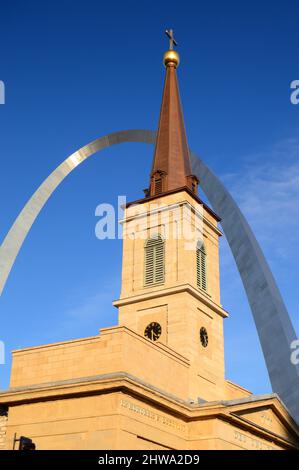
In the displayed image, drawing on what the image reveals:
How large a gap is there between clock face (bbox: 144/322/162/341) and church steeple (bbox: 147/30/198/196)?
8.13 meters

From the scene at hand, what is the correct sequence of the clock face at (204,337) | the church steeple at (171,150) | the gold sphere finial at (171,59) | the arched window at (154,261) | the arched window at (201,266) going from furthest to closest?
the gold sphere finial at (171,59) < the church steeple at (171,150) < the arched window at (201,266) < the arched window at (154,261) < the clock face at (204,337)

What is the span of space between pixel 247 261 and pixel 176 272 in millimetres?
4225

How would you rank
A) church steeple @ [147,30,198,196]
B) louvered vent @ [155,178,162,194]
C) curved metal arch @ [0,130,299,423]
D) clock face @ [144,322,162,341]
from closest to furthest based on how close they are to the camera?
curved metal arch @ [0,130,299,423] → clock face @ [144,322,162,341] → louvered vent @ [155,178,162,194] → church steeple @ [147,30,198,196]

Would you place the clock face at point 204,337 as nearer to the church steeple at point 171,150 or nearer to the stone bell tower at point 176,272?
the stone bell tower at point 176,272

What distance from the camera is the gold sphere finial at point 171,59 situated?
4716 cm

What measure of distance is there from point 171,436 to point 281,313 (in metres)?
9.11

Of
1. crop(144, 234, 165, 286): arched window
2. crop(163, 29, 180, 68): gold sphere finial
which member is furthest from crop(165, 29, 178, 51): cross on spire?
crop(144, 234, 165, 286): arched window

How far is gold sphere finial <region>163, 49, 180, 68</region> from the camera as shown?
47156 millimetres

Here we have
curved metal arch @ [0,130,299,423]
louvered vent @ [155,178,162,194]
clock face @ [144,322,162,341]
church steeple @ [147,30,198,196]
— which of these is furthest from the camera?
church steeple @ [147,30,198,196]

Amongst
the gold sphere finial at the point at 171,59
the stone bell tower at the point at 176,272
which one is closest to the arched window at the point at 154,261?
the stone bell tower at the point at 176,272

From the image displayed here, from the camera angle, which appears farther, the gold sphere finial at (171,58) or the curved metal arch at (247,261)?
the gold sphere finial at (171,58)

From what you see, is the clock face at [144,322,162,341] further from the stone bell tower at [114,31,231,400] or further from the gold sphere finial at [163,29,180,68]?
the gold sphere finial at [163,29,180,68]

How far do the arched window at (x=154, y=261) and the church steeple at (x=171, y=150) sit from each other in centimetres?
330

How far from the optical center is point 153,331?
111 feet
